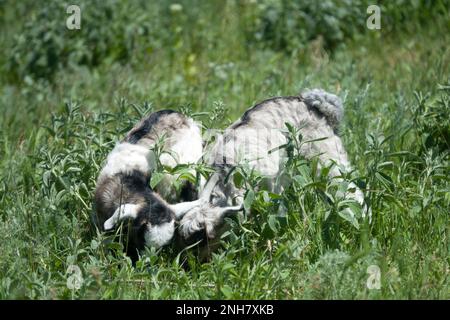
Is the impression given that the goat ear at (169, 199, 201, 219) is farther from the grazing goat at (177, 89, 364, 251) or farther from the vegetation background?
the vegetation background

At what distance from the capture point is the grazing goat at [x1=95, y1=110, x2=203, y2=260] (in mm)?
4859

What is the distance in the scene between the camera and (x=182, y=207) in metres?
4.98

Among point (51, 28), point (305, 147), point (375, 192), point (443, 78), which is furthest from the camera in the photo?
point (51, 28)

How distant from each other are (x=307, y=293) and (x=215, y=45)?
557 centimetres

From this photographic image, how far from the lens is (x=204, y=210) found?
16.0 feet

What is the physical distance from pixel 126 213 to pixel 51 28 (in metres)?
4.65

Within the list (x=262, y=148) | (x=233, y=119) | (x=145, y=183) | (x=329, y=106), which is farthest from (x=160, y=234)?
(x=233, y=119)

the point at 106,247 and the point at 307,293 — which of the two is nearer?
the point at 307,293

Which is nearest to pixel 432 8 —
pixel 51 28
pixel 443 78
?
pixel 443 78

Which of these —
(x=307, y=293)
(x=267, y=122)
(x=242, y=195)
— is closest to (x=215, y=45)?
(x=267, y=122)
